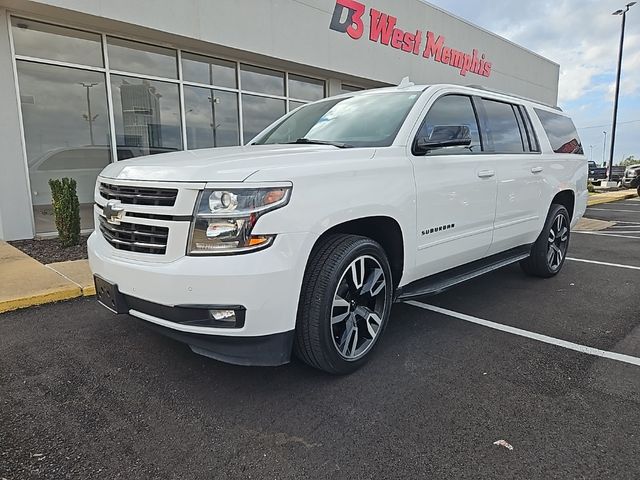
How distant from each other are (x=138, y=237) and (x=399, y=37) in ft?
42.3

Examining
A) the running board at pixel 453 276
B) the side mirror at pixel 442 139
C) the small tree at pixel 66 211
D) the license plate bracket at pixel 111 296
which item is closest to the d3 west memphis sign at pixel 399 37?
the small tree at pixel 66 211

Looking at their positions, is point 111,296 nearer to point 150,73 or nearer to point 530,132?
point 530,132

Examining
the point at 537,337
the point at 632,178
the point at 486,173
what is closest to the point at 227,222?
the point at 486,173

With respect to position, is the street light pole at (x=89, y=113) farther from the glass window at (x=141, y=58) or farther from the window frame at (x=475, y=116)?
the window frame at (x=475, y=116)

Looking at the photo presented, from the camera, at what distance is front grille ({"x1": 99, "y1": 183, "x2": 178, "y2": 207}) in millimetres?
2535

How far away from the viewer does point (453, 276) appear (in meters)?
3.88

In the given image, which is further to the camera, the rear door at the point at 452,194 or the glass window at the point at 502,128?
the glass window at the point at 502,128

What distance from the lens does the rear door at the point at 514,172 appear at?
4.34 meters

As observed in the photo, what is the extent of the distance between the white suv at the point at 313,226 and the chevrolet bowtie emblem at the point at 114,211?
0.04 feet

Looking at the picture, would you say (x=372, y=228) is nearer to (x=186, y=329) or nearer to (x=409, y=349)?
(x=409, y=349)

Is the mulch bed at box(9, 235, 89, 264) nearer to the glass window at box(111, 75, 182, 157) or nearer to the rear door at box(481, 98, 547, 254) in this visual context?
the glass window at box(111, 75, 182, 157)

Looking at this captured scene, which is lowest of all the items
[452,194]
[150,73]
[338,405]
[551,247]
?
[338,405]

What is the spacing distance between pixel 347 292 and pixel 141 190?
1.44 meters

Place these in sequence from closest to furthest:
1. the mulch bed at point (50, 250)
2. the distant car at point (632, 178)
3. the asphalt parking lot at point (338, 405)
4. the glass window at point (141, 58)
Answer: the asphalt parking lot at point (338, 405) → the mulch bed at point (50, 250) → the glass window at point (141, 58) → the distant car at point (632, 178)
